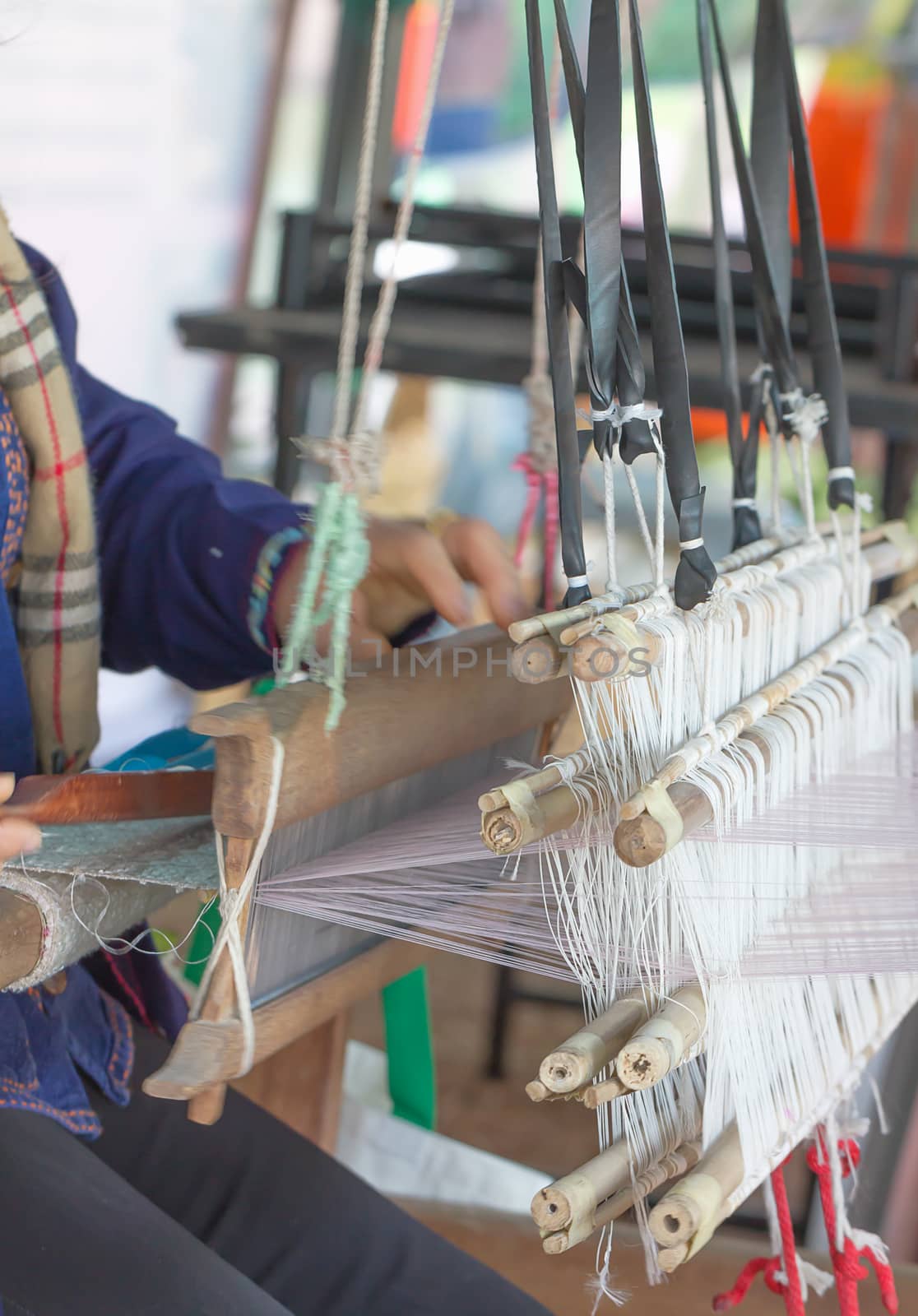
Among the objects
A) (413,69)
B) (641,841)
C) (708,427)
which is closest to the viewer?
(641,841)

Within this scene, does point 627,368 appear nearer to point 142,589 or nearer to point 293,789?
point 293,789

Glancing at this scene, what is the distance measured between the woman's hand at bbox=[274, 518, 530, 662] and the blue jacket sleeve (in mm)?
116

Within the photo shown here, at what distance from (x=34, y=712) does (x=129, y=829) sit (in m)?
0.20

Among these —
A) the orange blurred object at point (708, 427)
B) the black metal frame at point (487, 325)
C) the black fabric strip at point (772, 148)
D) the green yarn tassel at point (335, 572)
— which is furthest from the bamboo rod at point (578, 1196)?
the orange blurred object at point (708, 427)

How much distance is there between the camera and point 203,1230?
99cm

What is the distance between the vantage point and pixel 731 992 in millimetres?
791

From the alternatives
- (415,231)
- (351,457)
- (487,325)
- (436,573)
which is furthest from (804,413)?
(415,231)

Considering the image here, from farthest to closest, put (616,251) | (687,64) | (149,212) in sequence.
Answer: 1. (687,64)
2. (149,212)
3. (616,251)

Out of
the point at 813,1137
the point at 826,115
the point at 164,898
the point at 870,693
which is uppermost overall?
the point at 826,115

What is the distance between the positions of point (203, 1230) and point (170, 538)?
57 cm

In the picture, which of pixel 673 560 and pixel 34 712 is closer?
pixel 34 712

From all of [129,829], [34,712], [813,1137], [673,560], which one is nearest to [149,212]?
[673,560]

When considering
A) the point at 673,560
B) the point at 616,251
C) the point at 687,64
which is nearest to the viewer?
the point at 616,251

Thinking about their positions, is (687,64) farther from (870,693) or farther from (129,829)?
(129,829)
